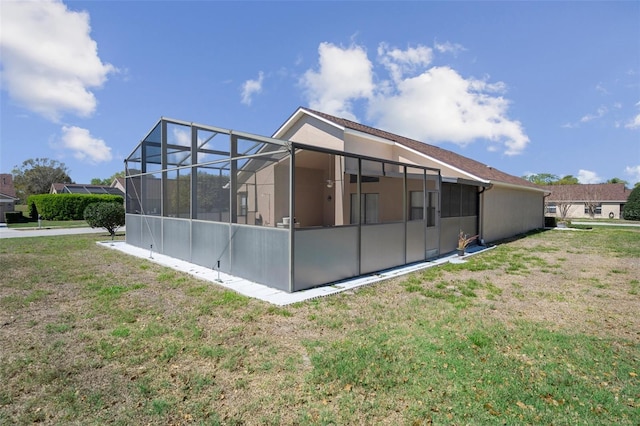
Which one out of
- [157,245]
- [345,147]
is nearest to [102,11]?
[157,245]

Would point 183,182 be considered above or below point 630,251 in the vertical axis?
above

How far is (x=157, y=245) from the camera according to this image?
426 inches

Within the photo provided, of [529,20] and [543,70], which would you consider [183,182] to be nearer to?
[529,20]

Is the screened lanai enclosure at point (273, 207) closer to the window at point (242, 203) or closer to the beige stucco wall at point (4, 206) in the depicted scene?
the window at point (242, 203)

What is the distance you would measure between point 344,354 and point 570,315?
4.00m

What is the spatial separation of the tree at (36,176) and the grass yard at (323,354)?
55.4m

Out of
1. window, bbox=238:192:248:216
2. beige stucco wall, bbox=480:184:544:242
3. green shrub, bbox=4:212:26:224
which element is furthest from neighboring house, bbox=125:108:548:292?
green shrub, bbox=4:212:26:224

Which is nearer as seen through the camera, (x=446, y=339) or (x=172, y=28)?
(x=446, y=339)

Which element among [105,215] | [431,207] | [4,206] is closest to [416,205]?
[431,207]

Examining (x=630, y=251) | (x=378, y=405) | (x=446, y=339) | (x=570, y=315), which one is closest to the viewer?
(x=378, y=405)

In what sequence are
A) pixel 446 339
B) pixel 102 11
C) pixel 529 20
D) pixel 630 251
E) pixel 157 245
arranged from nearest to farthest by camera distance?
pixel 446 339 < pixel 102 11 < pixel 529 20 < pixel 157 245 < pixel 630 251

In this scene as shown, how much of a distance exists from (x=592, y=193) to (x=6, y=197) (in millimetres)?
63262

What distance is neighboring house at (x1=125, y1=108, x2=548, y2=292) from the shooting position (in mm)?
6453

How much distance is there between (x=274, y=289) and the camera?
632 centimetres
